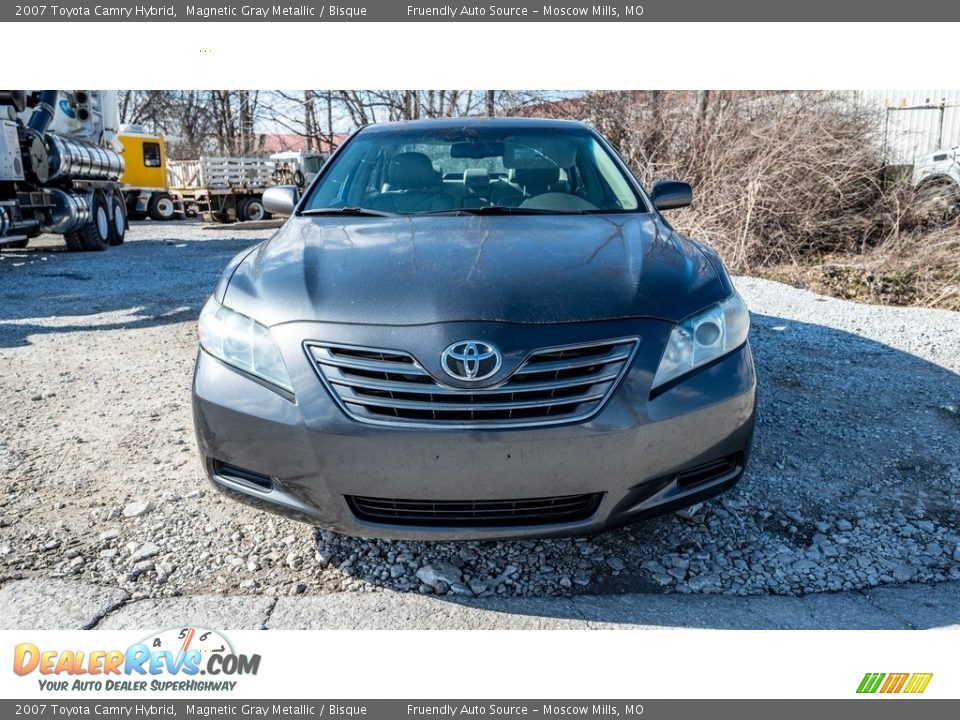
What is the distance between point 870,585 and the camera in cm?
253

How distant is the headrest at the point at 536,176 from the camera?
3.62 metres

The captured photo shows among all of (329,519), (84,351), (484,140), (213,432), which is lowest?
(84,351)

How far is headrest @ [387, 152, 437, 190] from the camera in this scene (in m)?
3.57

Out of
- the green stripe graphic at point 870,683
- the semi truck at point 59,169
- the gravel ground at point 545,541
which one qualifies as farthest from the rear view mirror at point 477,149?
the semi truck at point 59,169

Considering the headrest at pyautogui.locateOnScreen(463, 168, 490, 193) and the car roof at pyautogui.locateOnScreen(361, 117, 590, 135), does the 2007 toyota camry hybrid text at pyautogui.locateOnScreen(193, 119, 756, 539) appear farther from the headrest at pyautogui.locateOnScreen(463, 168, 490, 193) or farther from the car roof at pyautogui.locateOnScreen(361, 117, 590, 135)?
the car roof at pyautogui.locateOnScreen(361, 117, 590, 135)

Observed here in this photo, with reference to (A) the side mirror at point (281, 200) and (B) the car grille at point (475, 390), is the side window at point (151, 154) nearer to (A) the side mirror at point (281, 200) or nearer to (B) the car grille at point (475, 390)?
(A) the side mirror at point (281, 200)

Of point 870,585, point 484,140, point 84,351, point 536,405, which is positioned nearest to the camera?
point 536,405

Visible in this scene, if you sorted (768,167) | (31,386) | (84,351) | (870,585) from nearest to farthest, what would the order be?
1. (870,585)
2. (31,386)
3. (84,351)
4. (768,167)

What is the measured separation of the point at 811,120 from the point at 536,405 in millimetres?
8323

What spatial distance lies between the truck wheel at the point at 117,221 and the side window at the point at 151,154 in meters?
7.51

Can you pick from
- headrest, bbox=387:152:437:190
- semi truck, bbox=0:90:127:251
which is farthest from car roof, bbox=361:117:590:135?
semi truck, bbox=0:90:127:251

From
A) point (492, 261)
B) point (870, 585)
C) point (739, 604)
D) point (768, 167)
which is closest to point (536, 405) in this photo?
point (492, 261)

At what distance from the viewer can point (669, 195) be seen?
12.0 feet

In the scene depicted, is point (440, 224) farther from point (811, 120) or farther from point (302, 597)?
point (811, 120)
